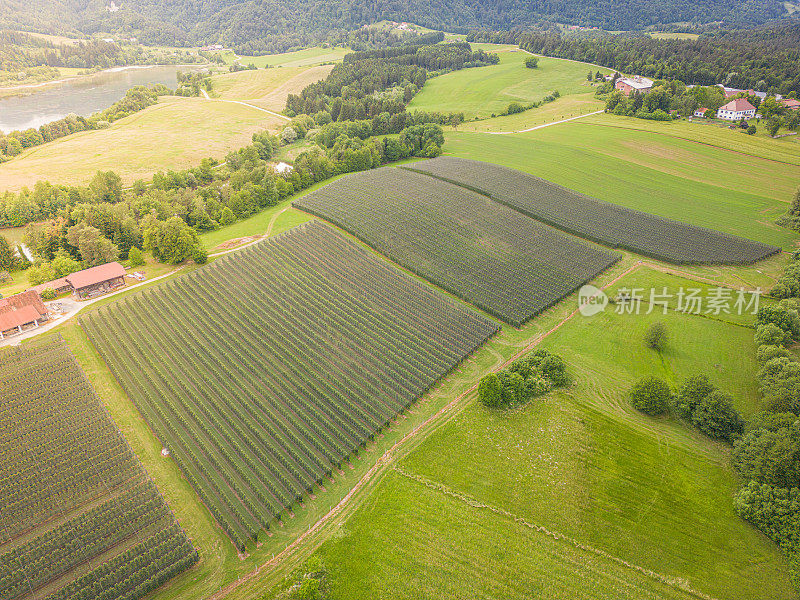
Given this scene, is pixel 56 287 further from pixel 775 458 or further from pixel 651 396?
pixel 775 458

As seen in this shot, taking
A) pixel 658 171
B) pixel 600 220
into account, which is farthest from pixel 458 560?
pixel 658 171

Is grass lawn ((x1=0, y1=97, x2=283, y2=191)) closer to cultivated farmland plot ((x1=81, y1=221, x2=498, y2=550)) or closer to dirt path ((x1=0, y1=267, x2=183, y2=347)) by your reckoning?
dirt path ((x1=0, y1=267, x2=183, y2=347))

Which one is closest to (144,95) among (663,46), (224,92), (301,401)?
(224,92)

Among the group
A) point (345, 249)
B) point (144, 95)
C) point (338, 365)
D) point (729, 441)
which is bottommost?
point (729, 441)

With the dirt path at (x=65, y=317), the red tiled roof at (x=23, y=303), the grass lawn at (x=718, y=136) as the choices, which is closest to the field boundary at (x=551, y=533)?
the dirt path at (x=65, y=317)

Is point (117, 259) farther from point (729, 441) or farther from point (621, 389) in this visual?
point (729, 441)
